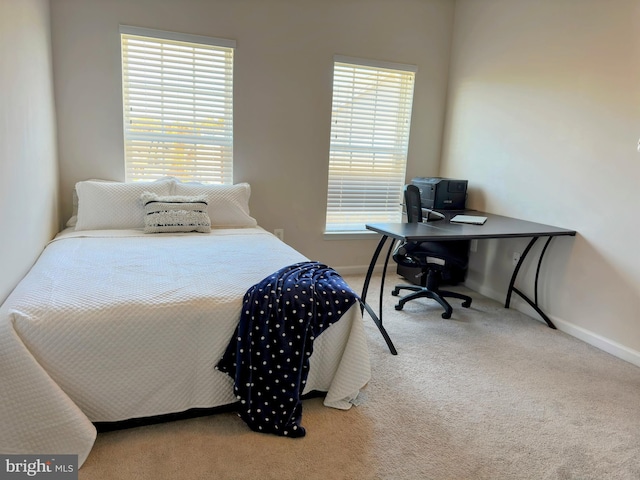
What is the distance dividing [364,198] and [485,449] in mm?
2833

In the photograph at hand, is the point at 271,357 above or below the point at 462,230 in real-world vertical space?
below

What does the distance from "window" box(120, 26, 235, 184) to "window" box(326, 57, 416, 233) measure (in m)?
1.05

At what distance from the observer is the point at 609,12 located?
8.90 ft

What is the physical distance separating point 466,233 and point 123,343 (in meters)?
2.13

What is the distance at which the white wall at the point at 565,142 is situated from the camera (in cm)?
266

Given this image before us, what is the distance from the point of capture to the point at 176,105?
11.2 ft

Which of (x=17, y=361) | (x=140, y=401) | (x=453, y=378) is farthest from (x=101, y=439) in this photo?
(x=453, y=378)

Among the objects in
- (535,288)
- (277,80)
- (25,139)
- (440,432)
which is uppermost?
(277,80)

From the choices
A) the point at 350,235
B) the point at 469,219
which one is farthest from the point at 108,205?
the point at 469,219

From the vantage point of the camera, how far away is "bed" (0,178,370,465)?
1.52 metres

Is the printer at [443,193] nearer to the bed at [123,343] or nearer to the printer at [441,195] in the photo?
the printer at [441,195]

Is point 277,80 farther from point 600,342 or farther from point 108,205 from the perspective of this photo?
point 600,342

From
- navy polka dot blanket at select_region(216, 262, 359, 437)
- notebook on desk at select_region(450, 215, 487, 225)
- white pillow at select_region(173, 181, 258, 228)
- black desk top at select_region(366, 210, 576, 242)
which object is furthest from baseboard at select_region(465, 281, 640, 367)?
white pillow at select_region(173, 181, 258, 228)

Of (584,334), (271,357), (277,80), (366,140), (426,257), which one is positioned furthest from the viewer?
(366,140)
